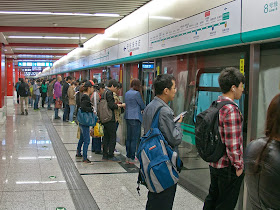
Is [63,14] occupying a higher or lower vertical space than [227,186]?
higher

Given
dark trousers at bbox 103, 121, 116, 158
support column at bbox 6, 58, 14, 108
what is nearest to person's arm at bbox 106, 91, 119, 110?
dark trousers at bbox 103, 121, 116, 158

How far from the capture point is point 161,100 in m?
2.69

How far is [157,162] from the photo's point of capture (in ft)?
7.98

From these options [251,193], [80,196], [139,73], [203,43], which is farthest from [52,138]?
[251,193]

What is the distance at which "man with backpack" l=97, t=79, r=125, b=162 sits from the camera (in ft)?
19.0

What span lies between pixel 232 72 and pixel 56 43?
40.1 feet

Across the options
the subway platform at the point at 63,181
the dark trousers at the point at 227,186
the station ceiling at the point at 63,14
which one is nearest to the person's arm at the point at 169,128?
the dark trousers at the point at 227,186

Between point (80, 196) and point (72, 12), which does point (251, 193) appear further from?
point (72, 12)

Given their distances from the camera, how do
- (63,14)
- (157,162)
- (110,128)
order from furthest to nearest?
1. (63,14)
2. (110,128)
3. (157,162)

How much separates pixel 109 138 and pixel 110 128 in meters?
0.32

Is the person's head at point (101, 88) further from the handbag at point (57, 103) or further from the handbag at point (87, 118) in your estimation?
the handbag at point (57, 103)

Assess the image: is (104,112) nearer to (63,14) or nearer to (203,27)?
(203,27)

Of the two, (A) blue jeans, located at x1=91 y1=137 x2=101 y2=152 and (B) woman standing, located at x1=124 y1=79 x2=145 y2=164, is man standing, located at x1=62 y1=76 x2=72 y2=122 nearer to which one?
(A) blue jeans, located at x1=91 y1=137 x2=101 y2=152

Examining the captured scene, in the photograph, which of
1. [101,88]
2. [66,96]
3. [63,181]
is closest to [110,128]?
[101,88]
